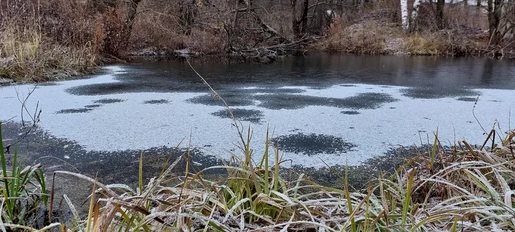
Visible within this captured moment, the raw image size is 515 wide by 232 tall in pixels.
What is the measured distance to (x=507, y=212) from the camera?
2.84 feet

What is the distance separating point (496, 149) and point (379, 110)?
1.14 meters

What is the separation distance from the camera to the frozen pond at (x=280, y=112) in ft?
5.90

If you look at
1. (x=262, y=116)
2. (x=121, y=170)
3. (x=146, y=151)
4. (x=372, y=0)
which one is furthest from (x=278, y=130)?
(x=372, y=0)

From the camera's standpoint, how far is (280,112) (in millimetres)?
2479

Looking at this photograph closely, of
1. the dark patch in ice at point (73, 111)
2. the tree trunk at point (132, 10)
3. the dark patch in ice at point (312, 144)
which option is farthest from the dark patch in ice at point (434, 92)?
the tree trunk at point (132, 10)

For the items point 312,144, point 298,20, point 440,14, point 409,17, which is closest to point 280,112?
point 312,144

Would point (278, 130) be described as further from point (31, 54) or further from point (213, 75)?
point (31, 54)

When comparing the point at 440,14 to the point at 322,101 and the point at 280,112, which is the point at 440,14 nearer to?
the point at 322,101

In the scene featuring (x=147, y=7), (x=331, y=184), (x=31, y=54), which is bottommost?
(x=331, y=184)

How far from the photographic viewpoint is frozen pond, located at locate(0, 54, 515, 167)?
5.90ft

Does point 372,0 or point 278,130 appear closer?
point 278,130

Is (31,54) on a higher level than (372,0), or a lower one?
lower

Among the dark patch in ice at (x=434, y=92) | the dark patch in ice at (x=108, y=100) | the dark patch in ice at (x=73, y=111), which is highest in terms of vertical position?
the dark patch in ice at (x=108, y=100)

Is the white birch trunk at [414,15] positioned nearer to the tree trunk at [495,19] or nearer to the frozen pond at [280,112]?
the tree trunk at [495,19]
